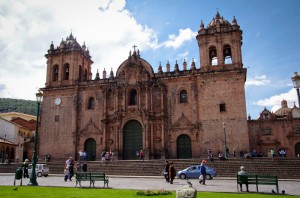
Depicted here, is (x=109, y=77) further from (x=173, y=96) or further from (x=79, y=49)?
(x=173, y=96)

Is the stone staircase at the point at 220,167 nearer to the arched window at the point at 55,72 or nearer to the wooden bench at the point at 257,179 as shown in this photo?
the wooden bench at the point at 257,179

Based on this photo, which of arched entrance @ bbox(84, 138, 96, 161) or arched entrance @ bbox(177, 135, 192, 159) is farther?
arched entrance @ bbox(84, 138, 96, 161)

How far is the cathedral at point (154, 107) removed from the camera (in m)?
30.1

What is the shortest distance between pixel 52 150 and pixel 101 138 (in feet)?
19.5

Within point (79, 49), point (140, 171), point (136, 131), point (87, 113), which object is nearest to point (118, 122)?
point (136, 131)

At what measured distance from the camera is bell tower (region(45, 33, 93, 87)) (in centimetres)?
3638

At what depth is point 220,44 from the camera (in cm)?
3209

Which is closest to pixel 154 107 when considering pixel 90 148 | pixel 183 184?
pixel 90 148

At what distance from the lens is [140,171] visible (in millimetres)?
24859

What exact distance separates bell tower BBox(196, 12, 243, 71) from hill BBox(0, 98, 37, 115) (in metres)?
59.3

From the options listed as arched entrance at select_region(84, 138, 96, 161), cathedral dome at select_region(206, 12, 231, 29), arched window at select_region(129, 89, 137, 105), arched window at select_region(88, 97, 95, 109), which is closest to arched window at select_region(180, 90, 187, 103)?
arched window at select_region(129, 89, 137, 105)

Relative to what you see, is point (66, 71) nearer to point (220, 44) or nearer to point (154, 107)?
point (154, 107)

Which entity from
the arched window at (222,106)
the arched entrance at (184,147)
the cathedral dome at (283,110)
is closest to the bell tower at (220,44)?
the arched window at (222,106)

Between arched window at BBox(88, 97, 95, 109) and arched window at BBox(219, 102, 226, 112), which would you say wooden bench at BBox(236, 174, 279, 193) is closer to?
arched window at BBox(219, 102, 226, 112)
